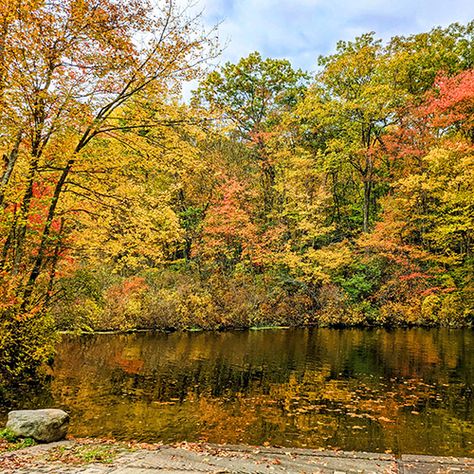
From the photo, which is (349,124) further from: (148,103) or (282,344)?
→ (148,103)

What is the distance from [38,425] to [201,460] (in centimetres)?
296

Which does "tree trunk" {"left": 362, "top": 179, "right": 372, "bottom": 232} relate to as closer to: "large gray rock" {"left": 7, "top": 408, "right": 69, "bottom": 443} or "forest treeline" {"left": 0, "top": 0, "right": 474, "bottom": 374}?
"forest treeline" {"left": 0, "top": 0, "right": 474, "bottom": 374}

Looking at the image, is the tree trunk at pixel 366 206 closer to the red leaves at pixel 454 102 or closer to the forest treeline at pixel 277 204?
the forest treeline at pixel 277 204

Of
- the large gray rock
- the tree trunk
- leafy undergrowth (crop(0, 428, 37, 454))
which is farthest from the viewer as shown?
the tree trunk

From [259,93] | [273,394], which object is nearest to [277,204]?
[259,93]

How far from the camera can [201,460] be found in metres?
5.77

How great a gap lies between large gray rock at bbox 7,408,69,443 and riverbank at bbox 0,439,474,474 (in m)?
0.26

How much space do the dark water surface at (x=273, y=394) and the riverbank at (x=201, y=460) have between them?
980 millimetres

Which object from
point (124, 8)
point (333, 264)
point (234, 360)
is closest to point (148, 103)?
point (124, 8)

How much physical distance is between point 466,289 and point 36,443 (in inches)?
939

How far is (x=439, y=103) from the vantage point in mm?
23500

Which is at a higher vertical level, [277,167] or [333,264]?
[277,167]

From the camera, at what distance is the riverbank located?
5.28 metres

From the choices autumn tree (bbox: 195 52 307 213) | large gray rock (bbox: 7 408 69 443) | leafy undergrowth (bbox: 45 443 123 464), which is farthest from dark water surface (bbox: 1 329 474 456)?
autumn tree (bbox: 195 52 307 213)
